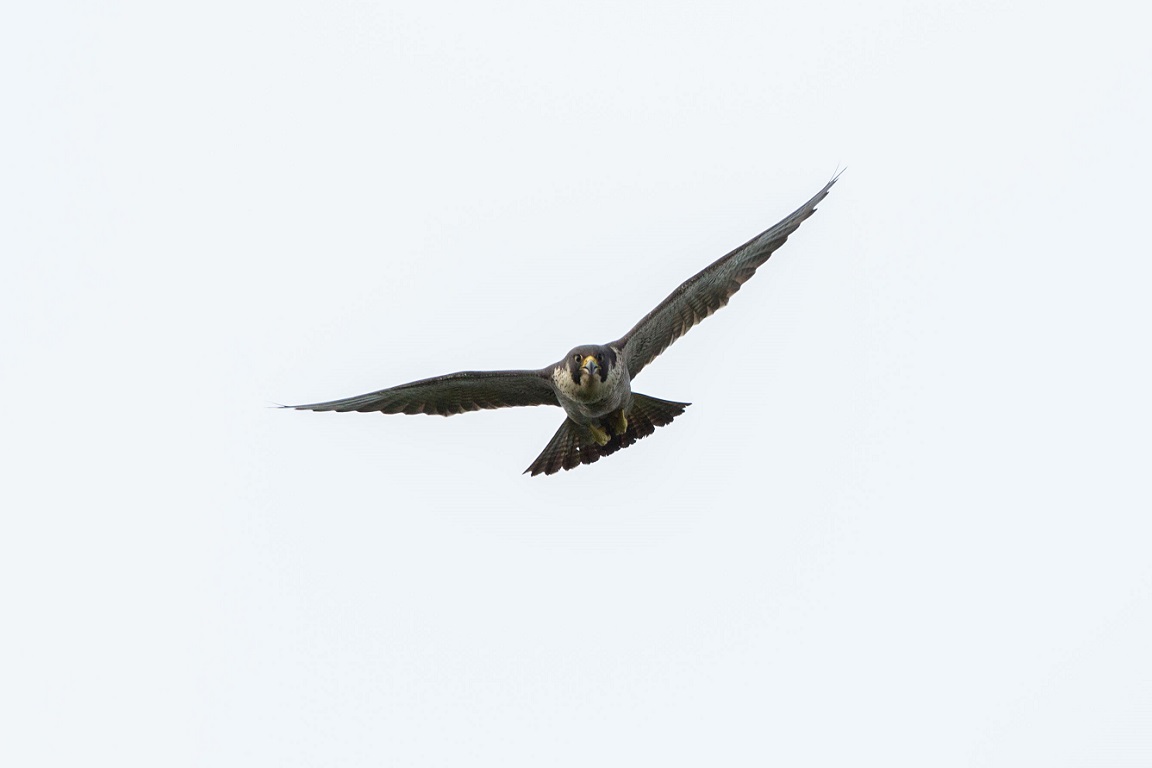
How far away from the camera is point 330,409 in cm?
1725

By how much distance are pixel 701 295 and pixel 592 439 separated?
1.75 metres

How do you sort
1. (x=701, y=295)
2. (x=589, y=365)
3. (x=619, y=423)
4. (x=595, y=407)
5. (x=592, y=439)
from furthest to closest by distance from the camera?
1. (x=592, y=439)
2. (x=619, y=423)
3. (x=701, y=295)
4. (x=595, y=407)
5. (x=589, y=365)

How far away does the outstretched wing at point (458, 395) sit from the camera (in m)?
17.1

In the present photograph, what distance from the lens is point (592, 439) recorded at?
17891 mm

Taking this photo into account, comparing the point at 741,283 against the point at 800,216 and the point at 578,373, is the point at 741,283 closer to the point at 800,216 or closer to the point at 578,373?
the point at 800,216

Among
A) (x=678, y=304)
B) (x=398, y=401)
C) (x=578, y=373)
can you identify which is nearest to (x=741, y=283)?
(x=678, y=304)

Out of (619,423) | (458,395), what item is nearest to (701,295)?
(619,423)

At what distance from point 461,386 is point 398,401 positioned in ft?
1.98

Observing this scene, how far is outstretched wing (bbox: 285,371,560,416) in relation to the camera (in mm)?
17141

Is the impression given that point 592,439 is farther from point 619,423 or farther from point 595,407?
point 595,407

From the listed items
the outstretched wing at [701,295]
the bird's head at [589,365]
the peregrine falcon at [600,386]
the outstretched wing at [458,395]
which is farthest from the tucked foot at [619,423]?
the bird's head at [589,365]

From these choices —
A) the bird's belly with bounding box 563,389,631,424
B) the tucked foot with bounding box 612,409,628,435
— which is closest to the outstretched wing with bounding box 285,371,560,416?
the bird's belly with bounding box 563,389,631,424

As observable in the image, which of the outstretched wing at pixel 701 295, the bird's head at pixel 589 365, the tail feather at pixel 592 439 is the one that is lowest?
the bird's head at pixel 589 365

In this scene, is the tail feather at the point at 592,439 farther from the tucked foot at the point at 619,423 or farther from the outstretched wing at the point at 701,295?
the outstretched wing at the point at 701,295
